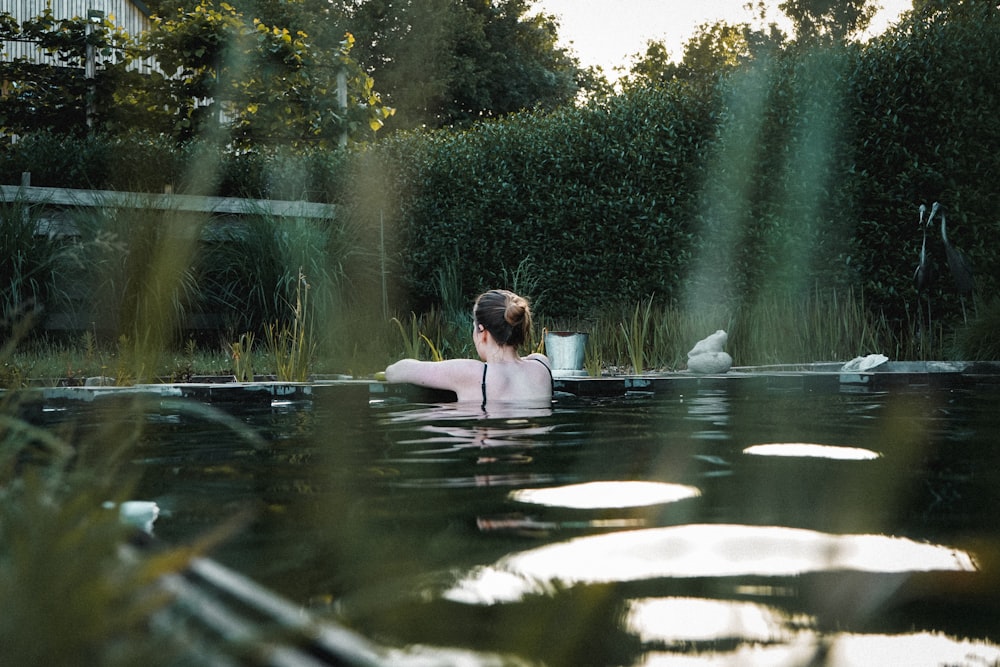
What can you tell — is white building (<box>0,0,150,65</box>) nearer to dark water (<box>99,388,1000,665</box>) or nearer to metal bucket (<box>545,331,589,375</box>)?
metal bucket (<box>545,331,589,375</box>)

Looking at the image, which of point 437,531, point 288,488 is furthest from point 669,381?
point 437,531

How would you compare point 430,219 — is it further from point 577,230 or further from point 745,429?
point 745,429

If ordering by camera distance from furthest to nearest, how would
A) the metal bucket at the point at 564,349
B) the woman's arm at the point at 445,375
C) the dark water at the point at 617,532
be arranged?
1. the metal bucket at the point at 564,349
2. the woman's arm at the point at 445,375
3. the dark water at the point at 617,532

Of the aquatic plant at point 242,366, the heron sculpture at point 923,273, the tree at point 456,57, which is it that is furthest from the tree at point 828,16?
the aquatic plant at point 242,366

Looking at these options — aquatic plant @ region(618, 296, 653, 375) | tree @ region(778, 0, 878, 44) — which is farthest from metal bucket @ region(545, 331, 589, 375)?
tree @ region(778, 0, 878, 44)

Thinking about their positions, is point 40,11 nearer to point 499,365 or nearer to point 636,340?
point 636,340

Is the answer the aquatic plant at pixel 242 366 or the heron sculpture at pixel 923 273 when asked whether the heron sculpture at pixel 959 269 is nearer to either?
the heron sculpture at pixel 923 273

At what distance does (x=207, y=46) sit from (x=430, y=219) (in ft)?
25.0

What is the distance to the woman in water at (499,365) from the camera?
580 centimetres

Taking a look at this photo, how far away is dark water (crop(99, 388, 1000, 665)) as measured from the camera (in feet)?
5.79

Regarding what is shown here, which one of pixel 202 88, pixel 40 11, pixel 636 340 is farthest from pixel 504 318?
pixel 40 11

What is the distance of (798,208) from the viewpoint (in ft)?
32.4

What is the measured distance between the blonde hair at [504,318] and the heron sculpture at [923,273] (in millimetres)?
4550

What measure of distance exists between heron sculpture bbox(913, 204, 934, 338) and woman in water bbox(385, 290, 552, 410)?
4.37m
